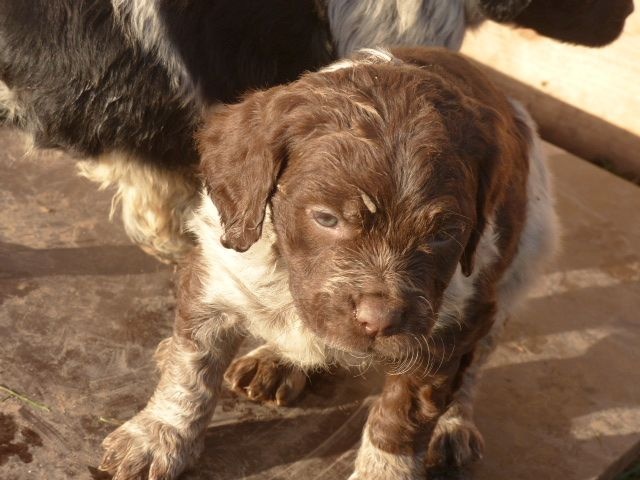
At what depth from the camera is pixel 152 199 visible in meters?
4.56

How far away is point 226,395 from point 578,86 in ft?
11.5

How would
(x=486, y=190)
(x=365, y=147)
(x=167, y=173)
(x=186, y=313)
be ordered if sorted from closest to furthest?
1. (x=365, y=147)
2. (x=486, y=190)
3. (x=186, y=313)
4. (x=167, y=173)

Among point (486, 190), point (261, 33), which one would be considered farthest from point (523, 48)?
point (486, 190)

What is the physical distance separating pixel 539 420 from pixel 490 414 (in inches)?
7.7

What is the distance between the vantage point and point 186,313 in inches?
137

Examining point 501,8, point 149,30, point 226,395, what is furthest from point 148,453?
point 501,8

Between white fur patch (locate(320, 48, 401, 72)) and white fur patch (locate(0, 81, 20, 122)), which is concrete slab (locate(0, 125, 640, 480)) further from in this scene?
white fur patch (locate(320, 48, 401, 72))

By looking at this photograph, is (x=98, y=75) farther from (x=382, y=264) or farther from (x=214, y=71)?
(x=382, y=264)

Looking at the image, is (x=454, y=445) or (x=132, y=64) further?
(x=132, y=64)

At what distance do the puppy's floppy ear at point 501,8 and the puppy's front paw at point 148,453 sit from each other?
2.35 metres

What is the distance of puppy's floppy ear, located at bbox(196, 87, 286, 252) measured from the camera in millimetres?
2941

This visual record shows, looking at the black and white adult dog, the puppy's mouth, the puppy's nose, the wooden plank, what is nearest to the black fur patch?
the black and white adult dog

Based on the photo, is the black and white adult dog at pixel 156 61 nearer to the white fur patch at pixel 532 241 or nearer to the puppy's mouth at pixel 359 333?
the white fur patch at pixel 532 241

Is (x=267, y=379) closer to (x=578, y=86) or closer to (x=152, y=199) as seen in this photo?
(x=152, y=199)
